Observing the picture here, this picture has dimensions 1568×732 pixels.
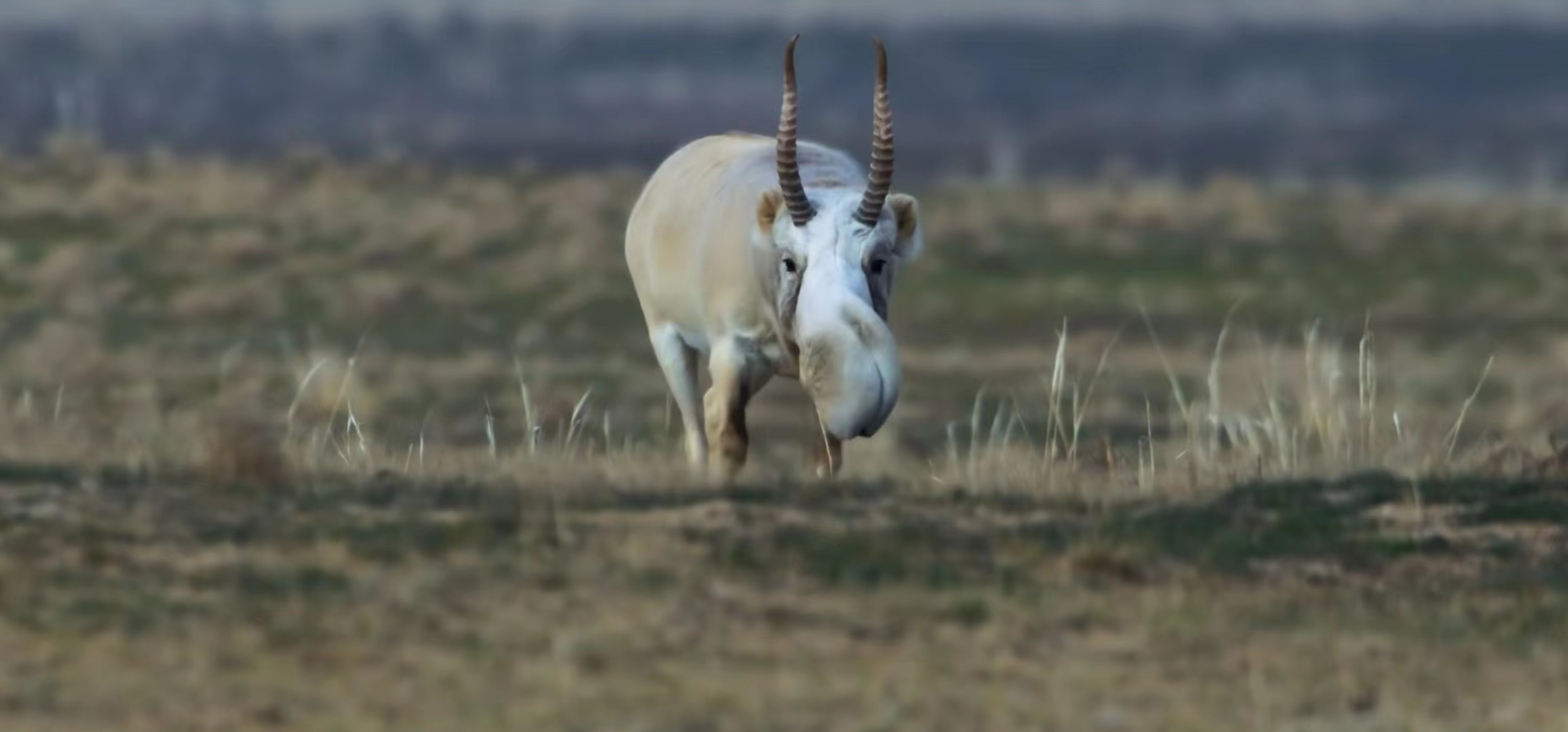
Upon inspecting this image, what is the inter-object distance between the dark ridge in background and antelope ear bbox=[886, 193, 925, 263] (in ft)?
216

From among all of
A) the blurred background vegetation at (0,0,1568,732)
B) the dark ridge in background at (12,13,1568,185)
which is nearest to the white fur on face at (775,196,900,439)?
the blurred background vegetation at (0,0,1568,732)

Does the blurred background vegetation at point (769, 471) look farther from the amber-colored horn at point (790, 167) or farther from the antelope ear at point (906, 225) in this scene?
the amber-colored horn at point (790, 167)

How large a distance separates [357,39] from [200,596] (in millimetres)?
121386

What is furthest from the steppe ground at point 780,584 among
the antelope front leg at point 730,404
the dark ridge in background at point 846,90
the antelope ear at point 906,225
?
the dark ridge in background at point 846,90

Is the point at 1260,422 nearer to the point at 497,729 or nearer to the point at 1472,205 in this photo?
the point at 497,729

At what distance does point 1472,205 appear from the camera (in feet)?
127

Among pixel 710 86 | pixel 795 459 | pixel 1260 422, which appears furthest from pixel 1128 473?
pixel 710 86

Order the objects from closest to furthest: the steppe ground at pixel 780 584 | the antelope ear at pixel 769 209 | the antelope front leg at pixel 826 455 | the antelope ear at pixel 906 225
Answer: the steppe ground at pixel 780 584, the antelope ear at pixel 769 209, the antelope ear at pixel 906 225, the antelope front leg at pixel 826 455

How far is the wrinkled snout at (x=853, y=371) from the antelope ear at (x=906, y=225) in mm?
697

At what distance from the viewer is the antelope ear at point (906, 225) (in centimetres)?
1231

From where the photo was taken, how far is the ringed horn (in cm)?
1194

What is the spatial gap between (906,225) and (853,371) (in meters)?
0.95

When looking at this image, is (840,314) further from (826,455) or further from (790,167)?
(826,455)

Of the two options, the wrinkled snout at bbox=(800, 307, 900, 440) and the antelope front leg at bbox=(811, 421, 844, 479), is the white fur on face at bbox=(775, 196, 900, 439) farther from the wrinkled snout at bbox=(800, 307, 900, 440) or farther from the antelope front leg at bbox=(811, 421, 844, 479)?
the antelope front leg at bbox=(811, 421, 844, 479)
